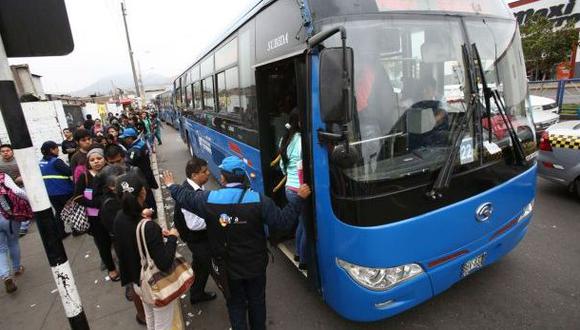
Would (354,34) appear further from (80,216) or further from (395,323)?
(80,216)

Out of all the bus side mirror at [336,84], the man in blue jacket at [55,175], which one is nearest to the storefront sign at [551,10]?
the bus side mirror at [336,84]

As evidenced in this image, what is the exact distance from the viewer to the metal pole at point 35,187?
210cm

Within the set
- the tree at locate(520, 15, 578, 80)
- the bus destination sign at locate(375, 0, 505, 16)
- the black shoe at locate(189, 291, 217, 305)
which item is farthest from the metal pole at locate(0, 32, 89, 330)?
Result: the tree at locate(520, 15, 578, 80)

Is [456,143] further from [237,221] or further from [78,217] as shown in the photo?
[78,217]

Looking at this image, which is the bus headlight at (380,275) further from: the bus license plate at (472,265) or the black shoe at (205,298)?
the black shoe at (205,298)

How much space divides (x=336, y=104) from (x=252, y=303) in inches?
70.7

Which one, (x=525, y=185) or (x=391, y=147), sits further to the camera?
(x=525, y=185)

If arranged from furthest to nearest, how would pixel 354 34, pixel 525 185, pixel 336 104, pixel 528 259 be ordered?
pixel 528 259 < pixel 525 185 < pixel 354 34 < pixel 336 104

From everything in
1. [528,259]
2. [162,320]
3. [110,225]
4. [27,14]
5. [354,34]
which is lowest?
[528,259]

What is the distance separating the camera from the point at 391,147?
2469 mm

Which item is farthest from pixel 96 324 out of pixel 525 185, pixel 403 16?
pixel 525 185

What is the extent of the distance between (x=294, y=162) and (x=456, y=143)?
61.9 inches

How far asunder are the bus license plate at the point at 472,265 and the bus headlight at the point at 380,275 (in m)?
0.56

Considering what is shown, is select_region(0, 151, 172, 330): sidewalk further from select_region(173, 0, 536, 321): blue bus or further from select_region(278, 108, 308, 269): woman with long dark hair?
select_region(173, 0, 536, 321): blue bus
